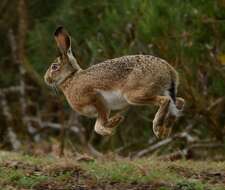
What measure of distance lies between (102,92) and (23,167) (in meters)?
1.11

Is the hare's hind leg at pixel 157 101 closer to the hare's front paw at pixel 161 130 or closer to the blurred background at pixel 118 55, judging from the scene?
the hare's front paw at pixel 161 130

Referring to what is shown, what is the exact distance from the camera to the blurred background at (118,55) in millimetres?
12156

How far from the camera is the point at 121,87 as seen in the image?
8.80 meters

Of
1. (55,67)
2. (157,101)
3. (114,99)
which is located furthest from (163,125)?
Answer: (55,67)

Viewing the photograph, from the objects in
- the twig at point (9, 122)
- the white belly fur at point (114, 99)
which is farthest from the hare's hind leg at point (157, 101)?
the twig at point (9, 122)

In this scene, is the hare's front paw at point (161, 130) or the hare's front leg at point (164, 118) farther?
the hare's front paw at point (161, 130)

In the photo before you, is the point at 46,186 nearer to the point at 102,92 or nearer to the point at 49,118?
the point at 102,92

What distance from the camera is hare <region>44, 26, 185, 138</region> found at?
8.66m

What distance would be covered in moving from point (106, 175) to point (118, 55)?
17.4 feet

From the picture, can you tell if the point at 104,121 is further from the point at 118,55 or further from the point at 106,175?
the point at 118,55

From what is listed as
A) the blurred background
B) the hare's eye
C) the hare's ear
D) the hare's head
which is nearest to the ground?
the hare's head

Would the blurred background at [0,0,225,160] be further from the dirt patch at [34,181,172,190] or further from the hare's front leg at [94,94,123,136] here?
the dirt patch at [34,181,172,190]

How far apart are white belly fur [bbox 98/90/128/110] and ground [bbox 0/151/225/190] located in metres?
0.57

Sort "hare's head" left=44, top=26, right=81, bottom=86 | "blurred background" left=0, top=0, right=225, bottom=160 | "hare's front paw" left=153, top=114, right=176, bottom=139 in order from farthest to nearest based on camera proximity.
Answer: "blurred background" left=0, top=0, right=225, bottom=160
"hare's head" left=44, top=26, right=81, bottom=86
"hare's front paw" left=153, top=114, right=176, bottom=139
